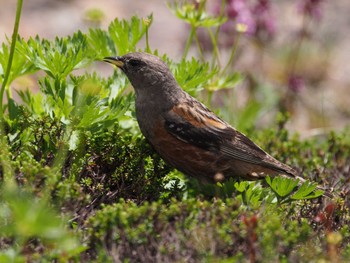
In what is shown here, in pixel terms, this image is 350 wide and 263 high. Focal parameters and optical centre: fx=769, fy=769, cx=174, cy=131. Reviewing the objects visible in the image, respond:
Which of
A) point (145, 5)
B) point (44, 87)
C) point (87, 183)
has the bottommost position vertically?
point (87, 183)

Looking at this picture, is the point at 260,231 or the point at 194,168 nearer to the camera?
the point at 260,231

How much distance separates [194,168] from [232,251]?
1.52 meters

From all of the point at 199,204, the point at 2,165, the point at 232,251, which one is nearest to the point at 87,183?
the point at 2,165

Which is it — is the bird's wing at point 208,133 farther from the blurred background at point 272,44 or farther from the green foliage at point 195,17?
the blurred background at point 272,44

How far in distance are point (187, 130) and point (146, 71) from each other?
556 millimetres

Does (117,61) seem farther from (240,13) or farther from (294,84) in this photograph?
(294,84)

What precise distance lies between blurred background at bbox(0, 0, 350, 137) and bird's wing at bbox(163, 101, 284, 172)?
3036 millimetres

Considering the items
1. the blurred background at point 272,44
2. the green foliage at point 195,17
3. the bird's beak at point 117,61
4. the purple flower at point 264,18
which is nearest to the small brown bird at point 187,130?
the bird's beak at point 117,61

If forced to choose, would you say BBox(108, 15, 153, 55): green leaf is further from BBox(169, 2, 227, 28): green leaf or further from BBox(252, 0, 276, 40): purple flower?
BBox(252, 0, 276, 40): purple flower

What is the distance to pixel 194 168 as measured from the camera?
17.9 feet

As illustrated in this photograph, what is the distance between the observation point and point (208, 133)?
5.57 metres

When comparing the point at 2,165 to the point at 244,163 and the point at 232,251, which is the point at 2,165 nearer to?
the point at 232,251

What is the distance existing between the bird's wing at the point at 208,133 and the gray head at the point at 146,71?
0.66 ft

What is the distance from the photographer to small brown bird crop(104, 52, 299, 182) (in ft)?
17.9
